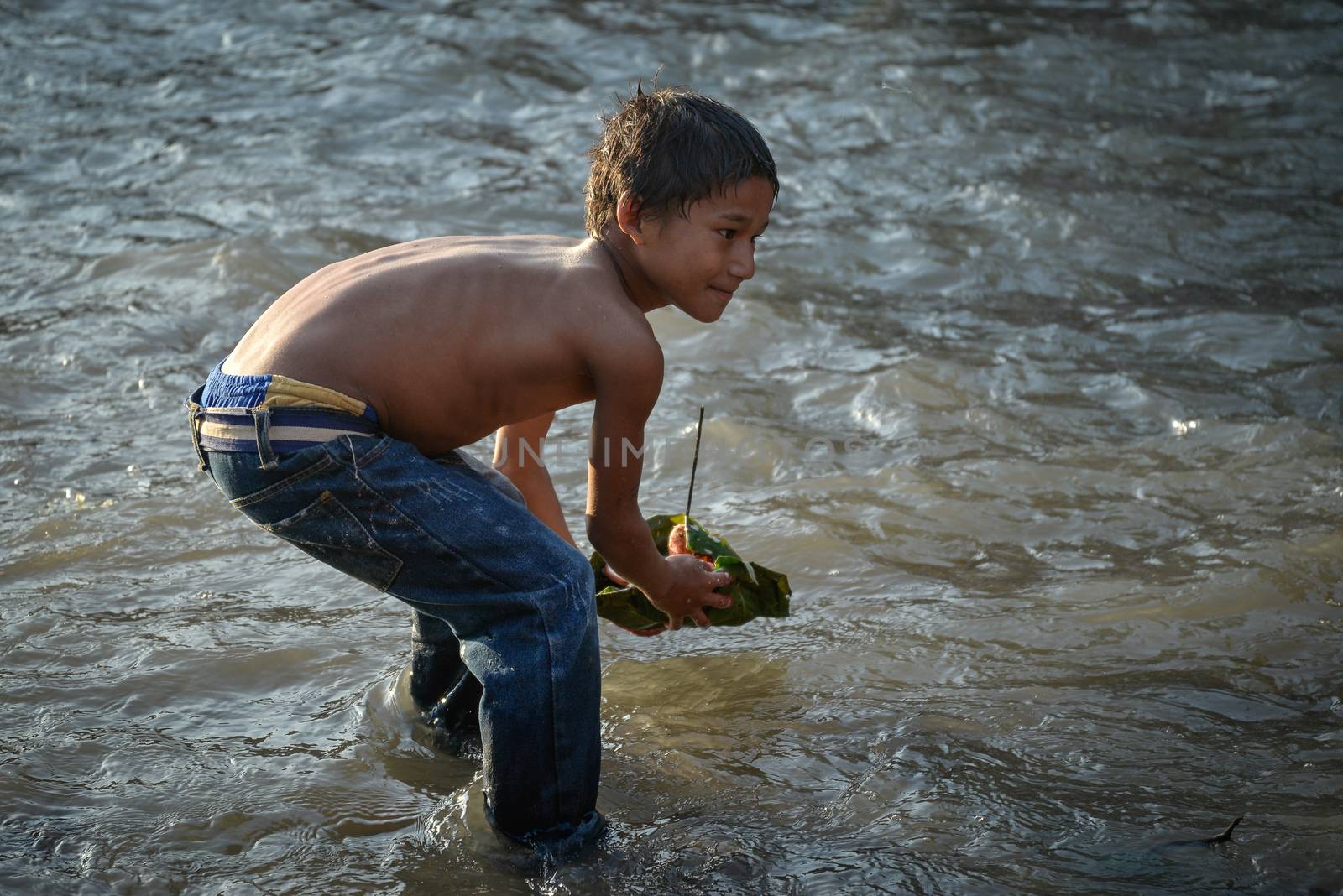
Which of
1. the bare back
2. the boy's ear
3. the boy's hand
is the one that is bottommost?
the boy's hand

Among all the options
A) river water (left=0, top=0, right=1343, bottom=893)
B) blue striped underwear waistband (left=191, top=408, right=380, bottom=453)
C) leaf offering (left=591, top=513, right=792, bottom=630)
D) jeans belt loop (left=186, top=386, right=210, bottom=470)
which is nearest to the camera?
blue striped underwear waistband (left=191, top=408, right=380, bottom=453)

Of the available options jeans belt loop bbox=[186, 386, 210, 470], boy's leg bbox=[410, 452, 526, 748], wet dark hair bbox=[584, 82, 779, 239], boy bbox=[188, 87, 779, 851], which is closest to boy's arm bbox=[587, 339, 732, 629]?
boy bbox=[188, 87, 779, 851]

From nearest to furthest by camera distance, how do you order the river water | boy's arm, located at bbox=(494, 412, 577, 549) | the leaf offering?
the river water, the leaf offering, boy's arm, located at bbox=(494, 412, 577, 549)

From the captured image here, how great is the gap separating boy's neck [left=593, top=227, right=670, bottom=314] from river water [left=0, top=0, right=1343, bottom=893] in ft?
3.20

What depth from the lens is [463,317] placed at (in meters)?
2.35

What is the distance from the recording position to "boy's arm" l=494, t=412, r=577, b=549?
10.1 feet

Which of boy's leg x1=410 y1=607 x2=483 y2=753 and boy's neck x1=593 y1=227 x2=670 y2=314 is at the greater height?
boy's neck x1=593 y1=227 x2=670 y2=314

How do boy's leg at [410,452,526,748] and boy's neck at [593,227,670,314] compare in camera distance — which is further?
boy's leg at [410,452,526,748]

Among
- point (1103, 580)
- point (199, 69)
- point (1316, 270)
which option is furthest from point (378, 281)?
point (199, 69)

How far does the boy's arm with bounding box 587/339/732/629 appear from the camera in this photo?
2.31 meters

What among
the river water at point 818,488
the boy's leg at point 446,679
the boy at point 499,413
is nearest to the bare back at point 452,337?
the boy at point 499,413

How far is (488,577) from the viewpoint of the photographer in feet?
7.58

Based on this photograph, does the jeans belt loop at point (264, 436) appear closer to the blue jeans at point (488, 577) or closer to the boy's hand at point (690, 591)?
the blue jeans at point (488, 577)

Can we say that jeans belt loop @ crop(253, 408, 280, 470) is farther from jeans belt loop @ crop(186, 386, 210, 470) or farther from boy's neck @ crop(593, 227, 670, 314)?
boy's neck @ crop(593, 227, 670, 314)
